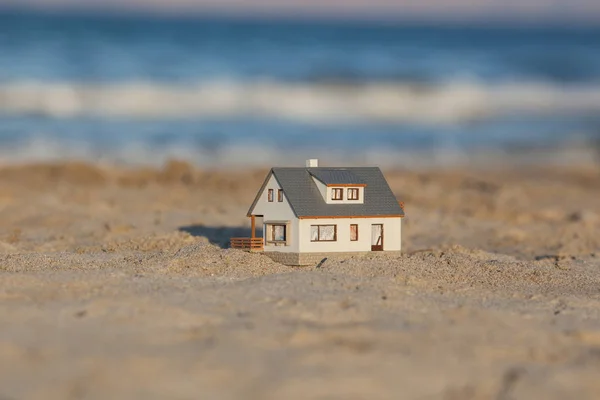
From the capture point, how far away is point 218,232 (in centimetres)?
2955

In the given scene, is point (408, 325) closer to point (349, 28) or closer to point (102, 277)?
point (102, 277)

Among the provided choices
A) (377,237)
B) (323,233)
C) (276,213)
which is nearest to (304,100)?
(377,237)

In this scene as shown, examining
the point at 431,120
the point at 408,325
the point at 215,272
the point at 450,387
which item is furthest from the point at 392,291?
the point at 431,120

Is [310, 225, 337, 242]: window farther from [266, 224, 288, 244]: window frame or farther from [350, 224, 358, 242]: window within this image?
[266, 224, 288, 244]: window frame

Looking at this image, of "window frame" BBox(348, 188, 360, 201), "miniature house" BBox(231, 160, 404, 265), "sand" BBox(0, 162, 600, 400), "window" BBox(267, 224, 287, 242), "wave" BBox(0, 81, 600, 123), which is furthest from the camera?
"wave" BBox(0, 81, 600, 123)

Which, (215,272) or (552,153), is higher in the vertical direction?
(552,153)

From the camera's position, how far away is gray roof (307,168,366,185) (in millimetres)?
24005

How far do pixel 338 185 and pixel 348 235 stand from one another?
1091 millimetres

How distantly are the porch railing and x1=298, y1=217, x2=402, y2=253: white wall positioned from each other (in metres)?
1.23

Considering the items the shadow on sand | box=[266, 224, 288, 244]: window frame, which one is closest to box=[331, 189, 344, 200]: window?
A: box=[266, 224, 288, 244]: window frame

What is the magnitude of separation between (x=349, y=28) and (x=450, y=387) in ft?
313

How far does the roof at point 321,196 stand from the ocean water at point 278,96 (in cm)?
2319

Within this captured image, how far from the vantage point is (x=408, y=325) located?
54.7 feet

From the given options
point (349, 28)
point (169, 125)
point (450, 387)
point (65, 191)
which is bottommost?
point (450, 387)
